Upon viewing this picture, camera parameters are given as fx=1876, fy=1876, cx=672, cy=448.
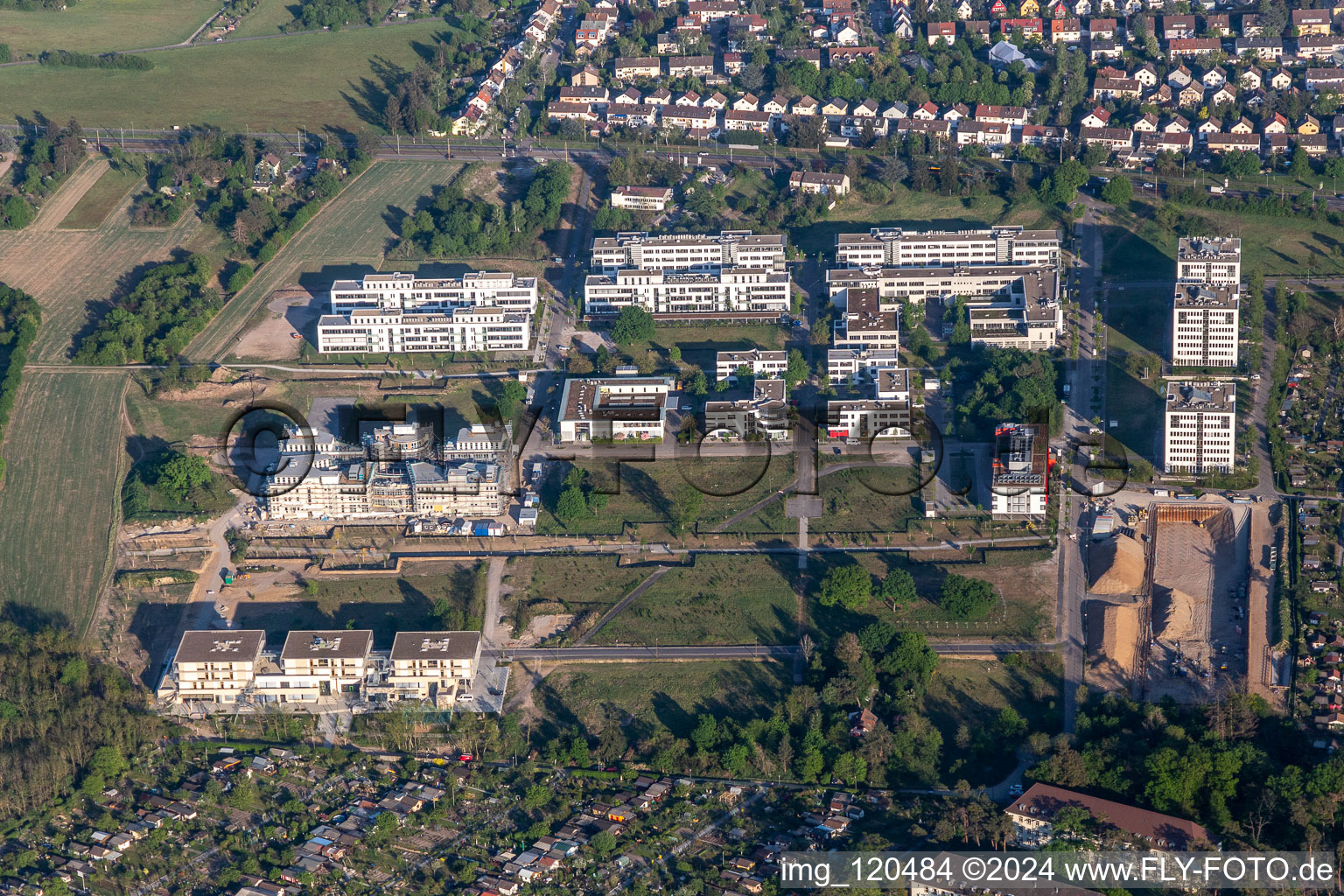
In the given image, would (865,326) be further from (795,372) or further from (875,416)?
(875,416)

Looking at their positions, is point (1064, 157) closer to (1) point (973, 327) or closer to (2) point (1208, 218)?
(2) point (1208, 218)

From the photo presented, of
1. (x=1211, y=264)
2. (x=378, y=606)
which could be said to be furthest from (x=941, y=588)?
(x=1211, y=264)

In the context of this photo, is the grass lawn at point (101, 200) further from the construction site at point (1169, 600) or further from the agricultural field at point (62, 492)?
the construction site at point (1169, 600)

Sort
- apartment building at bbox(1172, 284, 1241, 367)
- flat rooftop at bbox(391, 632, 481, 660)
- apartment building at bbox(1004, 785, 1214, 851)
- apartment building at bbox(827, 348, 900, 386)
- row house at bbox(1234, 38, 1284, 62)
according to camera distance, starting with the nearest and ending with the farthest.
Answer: apartment building at bbox(1004, 785, 1214, 851)
flat rooftop at bbox(391, 632, 481, 660)
apartment building at bbox(1172, 284, 1241, 367)
apartment building at bbox(827, 348, 900, 386)
row house at bbox(1234, 38, 1284, 62)

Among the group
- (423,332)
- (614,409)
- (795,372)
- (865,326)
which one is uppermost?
(423,332)

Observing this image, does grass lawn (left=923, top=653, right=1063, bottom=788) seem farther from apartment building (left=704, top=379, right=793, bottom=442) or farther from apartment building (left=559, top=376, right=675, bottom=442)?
apartment building (left=559, top=376, right=675, bottom=442)

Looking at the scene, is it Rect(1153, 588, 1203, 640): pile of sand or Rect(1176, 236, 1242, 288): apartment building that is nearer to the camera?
Rect(1153, 588, 1203, 640): pile of sand

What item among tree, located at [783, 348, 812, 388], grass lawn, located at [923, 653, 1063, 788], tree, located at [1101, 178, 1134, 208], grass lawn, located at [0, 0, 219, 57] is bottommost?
grass lawn, located at [923, 653, 1063, 788]

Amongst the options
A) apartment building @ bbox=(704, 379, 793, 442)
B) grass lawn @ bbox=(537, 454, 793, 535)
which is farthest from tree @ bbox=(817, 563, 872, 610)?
apartment building @ bbox=(704, 379, 793, 442)
